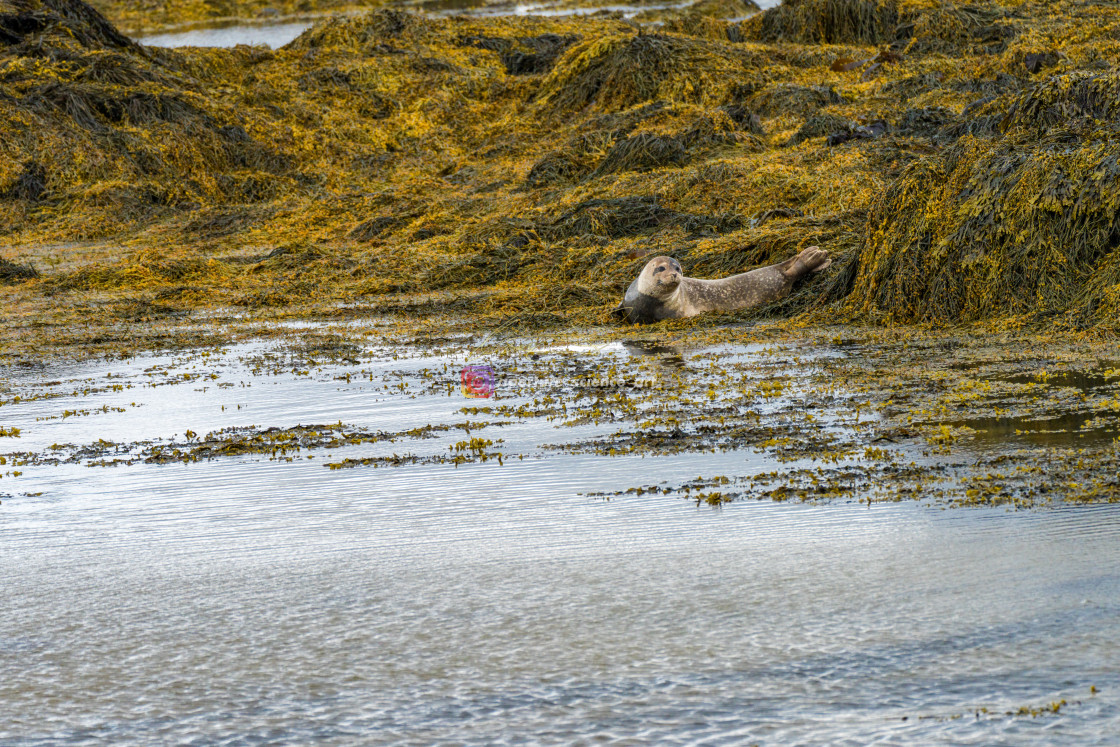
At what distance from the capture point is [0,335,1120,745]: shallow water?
2617 millimetres

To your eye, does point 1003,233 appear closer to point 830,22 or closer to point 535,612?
point 535,612

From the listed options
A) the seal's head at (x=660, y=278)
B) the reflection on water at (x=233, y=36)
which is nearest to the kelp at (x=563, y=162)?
Answer: the seal's head at (x=660, y=278)

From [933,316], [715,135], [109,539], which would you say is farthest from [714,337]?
[715,135]

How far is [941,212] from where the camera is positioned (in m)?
8.95

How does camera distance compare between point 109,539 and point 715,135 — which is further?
point 715,135

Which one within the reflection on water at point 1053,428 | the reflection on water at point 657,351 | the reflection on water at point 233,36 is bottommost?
the reflection on water at point 1053,428

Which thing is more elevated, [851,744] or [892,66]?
[892,66]

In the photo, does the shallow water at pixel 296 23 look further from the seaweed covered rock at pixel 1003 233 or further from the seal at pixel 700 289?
the seaweed covered rock at pixel 1003 233

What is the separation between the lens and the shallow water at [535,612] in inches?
103

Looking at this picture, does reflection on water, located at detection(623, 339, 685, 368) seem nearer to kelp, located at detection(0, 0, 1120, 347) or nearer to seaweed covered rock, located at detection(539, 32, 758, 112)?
kelp, located at detection(0, 0, 1120, 347)

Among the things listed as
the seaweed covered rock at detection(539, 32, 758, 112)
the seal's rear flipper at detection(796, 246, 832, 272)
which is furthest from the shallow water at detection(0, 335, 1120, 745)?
the seaweed covered rock at detection(539, 32, 758, 112)

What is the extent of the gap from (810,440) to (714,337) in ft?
11.6

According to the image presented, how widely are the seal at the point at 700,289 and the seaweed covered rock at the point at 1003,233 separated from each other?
0.64m

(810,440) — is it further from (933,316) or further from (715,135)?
(715,135)
